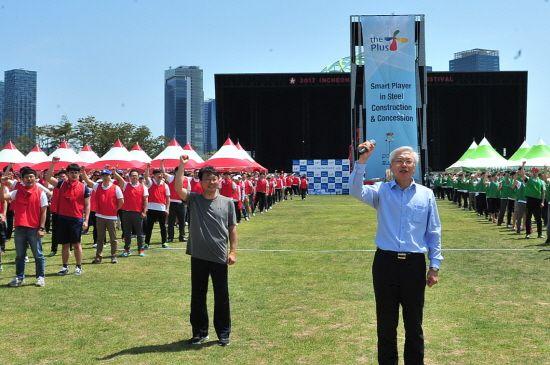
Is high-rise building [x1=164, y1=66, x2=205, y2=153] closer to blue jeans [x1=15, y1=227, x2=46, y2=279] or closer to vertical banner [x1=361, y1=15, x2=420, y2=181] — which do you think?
vertical banner [x1=361, y1=15, x2=420, y2=181]

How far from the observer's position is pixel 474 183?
30.2 meters

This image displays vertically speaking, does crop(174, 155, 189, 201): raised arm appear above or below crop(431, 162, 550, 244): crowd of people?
above

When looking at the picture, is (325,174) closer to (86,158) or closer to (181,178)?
(86,158)

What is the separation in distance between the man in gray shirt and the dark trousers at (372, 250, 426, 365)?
7.14 feet

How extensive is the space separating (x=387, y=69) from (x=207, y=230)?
23.5 m

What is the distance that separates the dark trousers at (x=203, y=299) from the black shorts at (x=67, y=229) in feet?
16.7

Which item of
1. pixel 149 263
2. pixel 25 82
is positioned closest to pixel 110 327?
pixel 149 263

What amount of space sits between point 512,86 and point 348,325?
50.5 m

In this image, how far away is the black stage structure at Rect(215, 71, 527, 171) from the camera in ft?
175

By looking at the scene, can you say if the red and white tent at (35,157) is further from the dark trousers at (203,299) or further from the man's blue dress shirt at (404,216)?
the man's blue dress shirt at (404,216)

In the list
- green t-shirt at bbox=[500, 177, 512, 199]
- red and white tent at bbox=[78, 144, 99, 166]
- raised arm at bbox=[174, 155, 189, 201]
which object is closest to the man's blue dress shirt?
raised arm at bbox=[174, 155, 189, 201]

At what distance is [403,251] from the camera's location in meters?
5.06

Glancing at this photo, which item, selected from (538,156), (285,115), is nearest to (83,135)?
(285,115)

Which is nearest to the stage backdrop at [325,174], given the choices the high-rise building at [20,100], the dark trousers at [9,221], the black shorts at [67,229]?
the dark trousers at [9,221]
